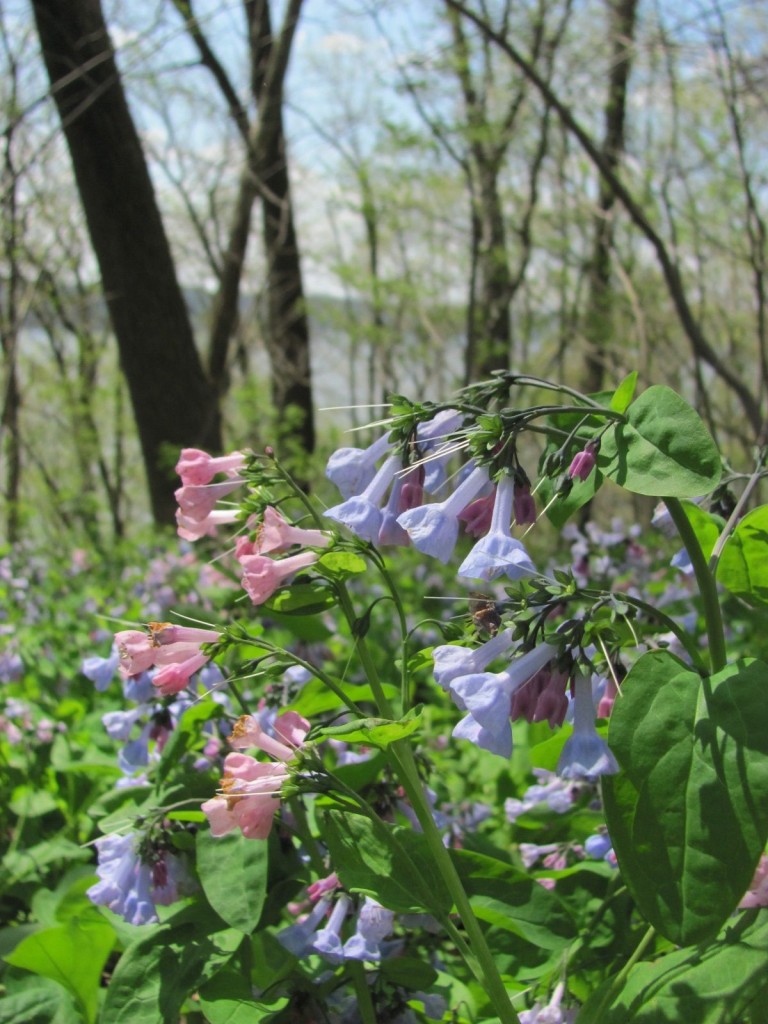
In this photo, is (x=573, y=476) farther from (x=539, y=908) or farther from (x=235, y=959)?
(x=235, y=959)

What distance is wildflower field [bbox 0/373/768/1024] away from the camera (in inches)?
34.3

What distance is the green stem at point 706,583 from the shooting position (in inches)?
38.7

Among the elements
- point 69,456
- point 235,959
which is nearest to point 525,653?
point 235,959

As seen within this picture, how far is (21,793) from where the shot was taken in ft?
6.54

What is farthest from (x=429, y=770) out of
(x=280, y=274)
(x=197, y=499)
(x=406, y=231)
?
(x=406, y=231)

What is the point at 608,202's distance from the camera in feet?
24.7

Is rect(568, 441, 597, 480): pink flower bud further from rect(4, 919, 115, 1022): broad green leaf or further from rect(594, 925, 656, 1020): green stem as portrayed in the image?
rect(4, 919, 115, 1022): broad green leaf

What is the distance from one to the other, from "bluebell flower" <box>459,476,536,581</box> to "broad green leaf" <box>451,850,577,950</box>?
1.24ft

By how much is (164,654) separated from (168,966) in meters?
0.41

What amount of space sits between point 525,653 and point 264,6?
7.25 m

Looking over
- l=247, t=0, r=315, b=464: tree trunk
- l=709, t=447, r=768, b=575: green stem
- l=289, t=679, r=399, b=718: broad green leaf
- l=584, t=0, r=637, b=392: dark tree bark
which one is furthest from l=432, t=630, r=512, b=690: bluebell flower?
l=247, t=0, r=315, b=464: tree trunk

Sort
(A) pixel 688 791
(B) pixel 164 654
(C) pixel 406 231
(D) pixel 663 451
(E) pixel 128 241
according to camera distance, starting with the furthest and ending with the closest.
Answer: (C) pixel 406 231 → (E) pixel 128 241 → (B) pixel 164 654 → (D) pixel 663 451 → (A) pixel 688 791

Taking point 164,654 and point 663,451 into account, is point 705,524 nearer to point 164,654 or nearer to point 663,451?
point 663,451

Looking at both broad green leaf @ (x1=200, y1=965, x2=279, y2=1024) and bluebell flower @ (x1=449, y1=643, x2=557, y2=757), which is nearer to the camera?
bluebell flower @ (x1=449, y1=643, x2=557, y2=757)
